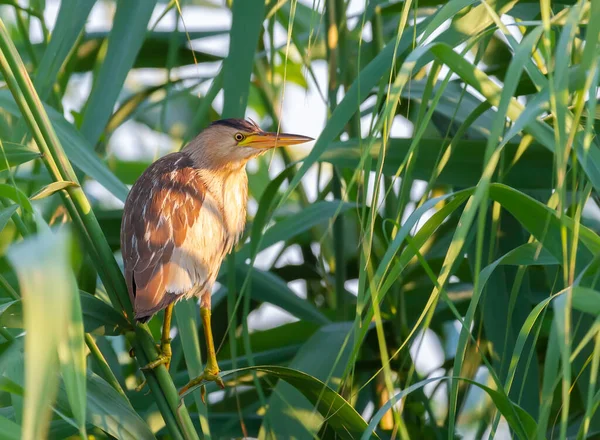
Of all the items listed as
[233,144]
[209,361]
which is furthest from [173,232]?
[233,144]

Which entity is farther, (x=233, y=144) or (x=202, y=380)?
(x=233, y=144)

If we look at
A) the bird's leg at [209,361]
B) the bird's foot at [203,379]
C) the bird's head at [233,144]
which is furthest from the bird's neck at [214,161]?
the bird's foot at [203,379]

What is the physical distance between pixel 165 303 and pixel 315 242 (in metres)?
0.95

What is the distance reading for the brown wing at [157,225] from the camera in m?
1.50

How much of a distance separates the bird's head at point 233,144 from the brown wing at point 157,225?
155 mm

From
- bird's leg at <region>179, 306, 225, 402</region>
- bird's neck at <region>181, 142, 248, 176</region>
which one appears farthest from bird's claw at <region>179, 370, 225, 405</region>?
bird's neck at <region>181, 142, 248, 176</region>

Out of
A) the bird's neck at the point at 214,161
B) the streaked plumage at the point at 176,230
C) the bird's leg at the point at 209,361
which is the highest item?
the bird's neck at the point at 214,161

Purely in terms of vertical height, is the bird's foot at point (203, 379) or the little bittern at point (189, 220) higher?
the little bittern at point (189, 220)

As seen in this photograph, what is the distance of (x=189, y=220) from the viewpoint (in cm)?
177

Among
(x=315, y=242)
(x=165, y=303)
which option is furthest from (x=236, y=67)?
(x=315, y=242)

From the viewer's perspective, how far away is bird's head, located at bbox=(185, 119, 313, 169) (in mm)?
2166

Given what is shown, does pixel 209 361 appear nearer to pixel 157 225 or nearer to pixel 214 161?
pixel 157 225

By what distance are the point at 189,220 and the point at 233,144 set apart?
0.48 m

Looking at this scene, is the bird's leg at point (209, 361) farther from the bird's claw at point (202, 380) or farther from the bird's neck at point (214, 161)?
the bird's neck at point (214, 161)
